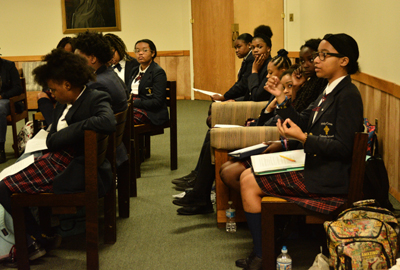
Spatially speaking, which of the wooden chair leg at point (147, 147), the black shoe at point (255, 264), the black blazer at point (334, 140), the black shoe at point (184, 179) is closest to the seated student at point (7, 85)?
the wooden chair leg at point (147, 147)

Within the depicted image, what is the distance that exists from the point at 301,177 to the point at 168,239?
102 cm

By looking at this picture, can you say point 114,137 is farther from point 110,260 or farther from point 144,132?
point 144,132

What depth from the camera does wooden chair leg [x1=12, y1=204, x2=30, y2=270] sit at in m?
2.44

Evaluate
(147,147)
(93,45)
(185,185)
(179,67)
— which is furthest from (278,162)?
(179,67)

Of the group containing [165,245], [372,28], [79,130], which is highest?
[372,28]

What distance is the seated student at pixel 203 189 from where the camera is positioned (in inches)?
127

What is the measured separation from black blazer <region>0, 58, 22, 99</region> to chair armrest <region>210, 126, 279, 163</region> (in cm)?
335

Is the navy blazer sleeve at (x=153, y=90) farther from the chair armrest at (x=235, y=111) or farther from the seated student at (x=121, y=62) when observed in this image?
the chair armrest at (x=235, y=111)

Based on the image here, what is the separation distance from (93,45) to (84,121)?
2.95 ft

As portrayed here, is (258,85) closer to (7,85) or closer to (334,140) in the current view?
(334,140)

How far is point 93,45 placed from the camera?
310 cm

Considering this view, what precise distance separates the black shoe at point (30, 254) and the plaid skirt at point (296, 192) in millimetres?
1290

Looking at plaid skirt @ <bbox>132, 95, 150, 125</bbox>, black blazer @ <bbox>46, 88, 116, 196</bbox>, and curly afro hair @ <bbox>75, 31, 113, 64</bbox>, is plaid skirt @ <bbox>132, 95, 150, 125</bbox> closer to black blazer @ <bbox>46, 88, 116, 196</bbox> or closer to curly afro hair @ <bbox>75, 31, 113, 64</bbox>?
curly afro hair @ <bbox>75, 31, 113, 64</bbox>

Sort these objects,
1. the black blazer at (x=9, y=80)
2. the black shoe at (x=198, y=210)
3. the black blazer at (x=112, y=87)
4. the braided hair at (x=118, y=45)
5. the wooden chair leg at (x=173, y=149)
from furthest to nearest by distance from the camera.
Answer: the black blazer at (x=9, y=80) → the braided hair at (x=118, y=45) → the wooden chair leg at (x=173, y=149) → the black shoe at (x=198, y=210) → the black blazer at (x=112, y=87)
